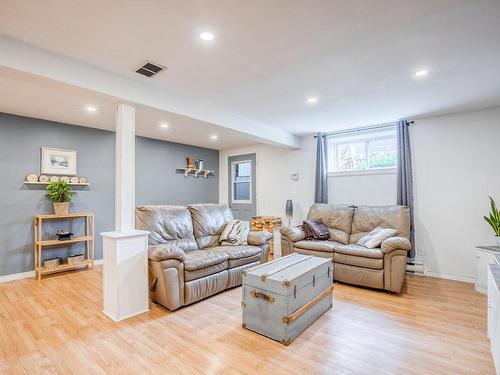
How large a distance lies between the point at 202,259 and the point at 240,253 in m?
0.62

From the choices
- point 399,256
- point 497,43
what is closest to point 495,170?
point 399,256

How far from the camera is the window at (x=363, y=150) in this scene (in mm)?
4641

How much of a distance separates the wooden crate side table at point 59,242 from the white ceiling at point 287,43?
9.22 feet

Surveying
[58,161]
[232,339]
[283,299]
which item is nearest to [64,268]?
[58,161]

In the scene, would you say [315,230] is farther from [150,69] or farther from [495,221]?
[150,69]

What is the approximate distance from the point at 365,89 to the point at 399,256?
6.76 feet

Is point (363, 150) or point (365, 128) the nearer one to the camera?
point (365, 128)

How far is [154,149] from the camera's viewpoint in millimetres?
5668

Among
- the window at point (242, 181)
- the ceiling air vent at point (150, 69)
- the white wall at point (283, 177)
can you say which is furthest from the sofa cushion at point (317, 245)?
the ceiling air vent at point (150, 69)

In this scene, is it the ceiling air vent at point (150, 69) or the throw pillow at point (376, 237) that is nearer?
the ceiling air vent at point (150, 69)

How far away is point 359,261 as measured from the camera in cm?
355

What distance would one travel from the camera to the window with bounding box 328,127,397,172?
15.2 feet

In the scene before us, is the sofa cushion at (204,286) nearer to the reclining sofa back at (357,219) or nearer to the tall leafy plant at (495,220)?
the reclining sofa back at (357,219)

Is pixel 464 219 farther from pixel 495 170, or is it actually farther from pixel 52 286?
pixel 52 286
